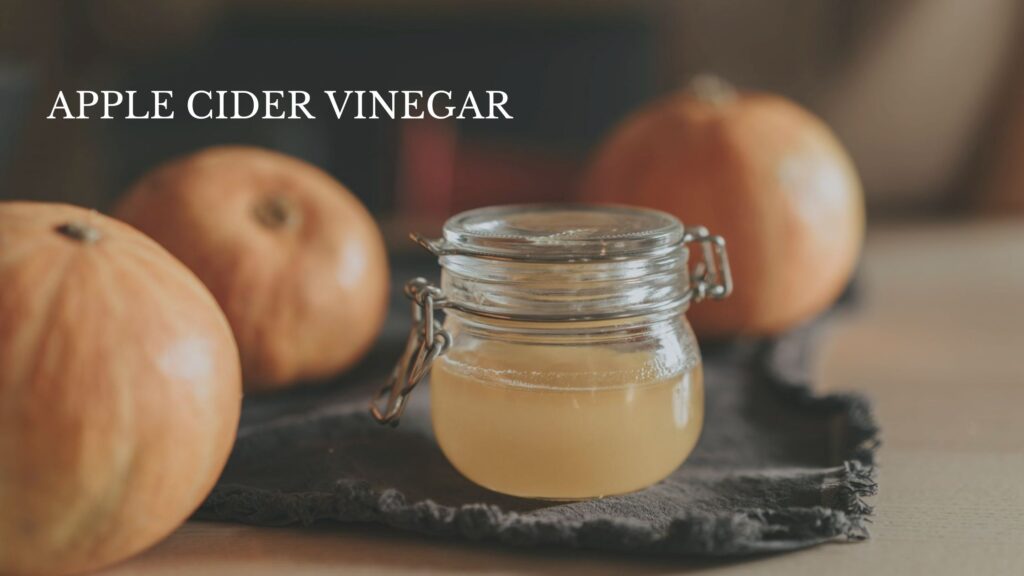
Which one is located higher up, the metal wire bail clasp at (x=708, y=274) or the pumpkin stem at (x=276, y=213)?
the pumpkin stem at (x=276, y=213)

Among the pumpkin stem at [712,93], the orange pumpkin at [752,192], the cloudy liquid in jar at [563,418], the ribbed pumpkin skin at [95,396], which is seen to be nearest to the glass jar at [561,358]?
the cloudy liquid in jar at [563,418]

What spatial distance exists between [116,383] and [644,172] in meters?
0.67

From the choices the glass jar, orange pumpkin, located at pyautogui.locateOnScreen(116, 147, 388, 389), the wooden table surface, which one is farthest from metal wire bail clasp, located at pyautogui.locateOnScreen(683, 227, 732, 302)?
orange pumpkin, located at pyautogui.locateOnScreen(116, 147, 388, 389)

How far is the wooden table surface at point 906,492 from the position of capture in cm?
60

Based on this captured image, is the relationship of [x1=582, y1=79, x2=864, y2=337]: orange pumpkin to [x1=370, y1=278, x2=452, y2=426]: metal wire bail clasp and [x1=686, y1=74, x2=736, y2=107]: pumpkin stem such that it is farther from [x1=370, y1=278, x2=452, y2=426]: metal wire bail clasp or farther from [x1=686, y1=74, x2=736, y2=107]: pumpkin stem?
[x1=370, y1=278, x2=452, y2=426]: metal wire bail clasp

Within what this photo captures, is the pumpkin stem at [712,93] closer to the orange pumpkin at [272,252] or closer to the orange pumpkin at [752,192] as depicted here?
the orange pumpkin at [752,192]

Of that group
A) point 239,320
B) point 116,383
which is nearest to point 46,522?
point 116,383

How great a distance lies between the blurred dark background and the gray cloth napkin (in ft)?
3.08

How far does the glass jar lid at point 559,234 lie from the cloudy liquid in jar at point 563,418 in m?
0.06

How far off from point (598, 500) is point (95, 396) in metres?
0.32

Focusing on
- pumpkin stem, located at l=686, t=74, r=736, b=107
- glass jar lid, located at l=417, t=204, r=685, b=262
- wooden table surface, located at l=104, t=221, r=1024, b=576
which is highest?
pumpkin stem, located at l=686, t=74, r=736, b=107

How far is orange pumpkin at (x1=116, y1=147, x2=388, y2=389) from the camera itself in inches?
34.8

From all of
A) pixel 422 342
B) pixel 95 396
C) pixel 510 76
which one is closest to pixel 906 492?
pixel 422 342

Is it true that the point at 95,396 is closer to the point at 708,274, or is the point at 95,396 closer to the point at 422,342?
the point at 422,342
